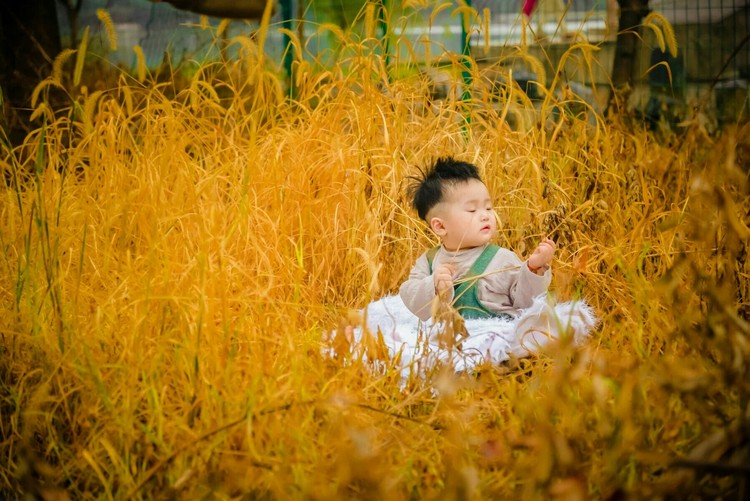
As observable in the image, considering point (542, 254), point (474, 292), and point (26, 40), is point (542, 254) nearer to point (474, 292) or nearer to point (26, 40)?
point (474, 292)

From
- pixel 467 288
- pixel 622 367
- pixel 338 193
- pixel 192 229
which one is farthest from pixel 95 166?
pixel 622 367

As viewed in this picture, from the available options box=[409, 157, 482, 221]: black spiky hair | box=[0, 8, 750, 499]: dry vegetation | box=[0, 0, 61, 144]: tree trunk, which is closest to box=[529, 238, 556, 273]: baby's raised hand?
box=[0, 8, 750, 499]: dry vegetation

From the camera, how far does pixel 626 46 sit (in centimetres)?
380

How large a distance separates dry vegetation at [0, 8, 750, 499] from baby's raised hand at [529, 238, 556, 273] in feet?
0.70

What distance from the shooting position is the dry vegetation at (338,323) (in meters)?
1.25

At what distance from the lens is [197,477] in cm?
133

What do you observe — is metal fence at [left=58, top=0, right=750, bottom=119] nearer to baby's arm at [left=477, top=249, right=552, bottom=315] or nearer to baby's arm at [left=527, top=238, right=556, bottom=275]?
baby's arm at [left=477, top=249, right=552, bottom=315]

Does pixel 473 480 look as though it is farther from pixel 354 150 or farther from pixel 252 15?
pixel 252 15

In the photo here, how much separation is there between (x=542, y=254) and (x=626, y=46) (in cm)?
228

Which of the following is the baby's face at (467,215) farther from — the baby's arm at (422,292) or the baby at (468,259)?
the baby's arm at (422,292)

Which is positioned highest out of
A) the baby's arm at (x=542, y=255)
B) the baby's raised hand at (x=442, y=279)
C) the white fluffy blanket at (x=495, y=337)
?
the baby's arm at (x=542, y=255)

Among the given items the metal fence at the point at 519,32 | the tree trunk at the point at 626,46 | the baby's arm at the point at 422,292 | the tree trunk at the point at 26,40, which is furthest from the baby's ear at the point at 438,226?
the tree trunk at the point at 26,40

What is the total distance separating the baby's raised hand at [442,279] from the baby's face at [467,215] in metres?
0.11

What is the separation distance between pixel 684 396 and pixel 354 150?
1.55 meters
